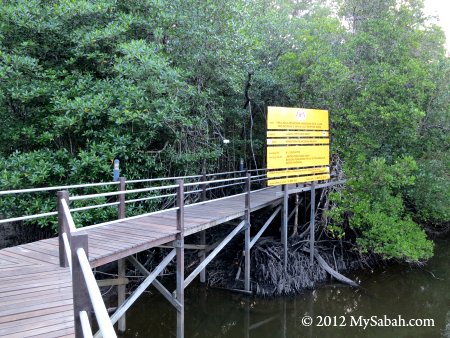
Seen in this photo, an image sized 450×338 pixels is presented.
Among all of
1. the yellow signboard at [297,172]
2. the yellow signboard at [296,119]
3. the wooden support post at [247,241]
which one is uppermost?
the yellow signboard at [296,119]

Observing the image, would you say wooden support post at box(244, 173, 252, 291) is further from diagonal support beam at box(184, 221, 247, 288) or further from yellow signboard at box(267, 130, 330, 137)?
yellow signboard at box(267, 130, 330, 137)

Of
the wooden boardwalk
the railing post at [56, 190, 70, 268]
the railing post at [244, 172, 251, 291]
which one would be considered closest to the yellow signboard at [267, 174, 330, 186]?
the railing post at [244, 172, 251, 291]

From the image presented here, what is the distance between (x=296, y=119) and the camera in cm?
707

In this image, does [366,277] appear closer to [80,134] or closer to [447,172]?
[447,172]

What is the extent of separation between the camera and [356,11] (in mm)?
10000

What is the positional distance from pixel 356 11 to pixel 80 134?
8518 mm

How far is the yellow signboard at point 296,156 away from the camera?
670cm

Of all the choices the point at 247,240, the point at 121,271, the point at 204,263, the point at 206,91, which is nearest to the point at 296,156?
the point at 247,240

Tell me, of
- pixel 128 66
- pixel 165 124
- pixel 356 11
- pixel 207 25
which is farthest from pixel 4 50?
pixel 356 11

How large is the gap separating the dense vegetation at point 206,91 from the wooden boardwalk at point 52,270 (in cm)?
164

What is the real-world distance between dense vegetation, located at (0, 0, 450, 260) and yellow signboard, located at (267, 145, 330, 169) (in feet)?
2.43

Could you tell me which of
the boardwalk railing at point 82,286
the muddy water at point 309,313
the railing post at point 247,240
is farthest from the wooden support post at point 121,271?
the boardwalk railing at point 82,286

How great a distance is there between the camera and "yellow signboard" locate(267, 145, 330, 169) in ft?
22.0

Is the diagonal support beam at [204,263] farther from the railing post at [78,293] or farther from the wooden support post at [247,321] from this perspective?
the railing post at [78,293]
